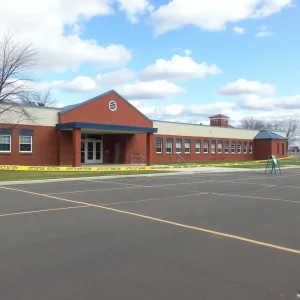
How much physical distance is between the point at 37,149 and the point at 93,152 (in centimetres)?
683

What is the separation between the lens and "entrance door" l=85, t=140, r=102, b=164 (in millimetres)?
36781

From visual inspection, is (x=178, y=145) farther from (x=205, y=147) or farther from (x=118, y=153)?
(x=118, y=153)

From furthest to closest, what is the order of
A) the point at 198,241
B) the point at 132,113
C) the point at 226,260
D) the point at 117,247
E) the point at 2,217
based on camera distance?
the point at 132,113 < the point at 2,217 < the point at 198,241 < the point at 117,247 < the point at 226,260

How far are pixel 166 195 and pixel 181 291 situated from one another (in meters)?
9.48

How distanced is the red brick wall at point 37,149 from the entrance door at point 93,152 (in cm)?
450

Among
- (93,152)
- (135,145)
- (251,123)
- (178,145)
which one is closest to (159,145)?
(178,145)

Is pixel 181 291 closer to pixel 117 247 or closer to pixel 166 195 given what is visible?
pixel 117 247

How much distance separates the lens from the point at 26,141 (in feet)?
102

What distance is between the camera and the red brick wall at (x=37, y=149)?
30078mm

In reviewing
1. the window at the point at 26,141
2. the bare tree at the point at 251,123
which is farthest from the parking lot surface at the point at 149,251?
the bare tree at the point at 251,123

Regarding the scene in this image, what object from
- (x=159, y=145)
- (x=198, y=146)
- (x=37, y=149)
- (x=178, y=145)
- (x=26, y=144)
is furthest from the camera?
(x=198, y=146)

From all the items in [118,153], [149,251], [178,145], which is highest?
[178,145]

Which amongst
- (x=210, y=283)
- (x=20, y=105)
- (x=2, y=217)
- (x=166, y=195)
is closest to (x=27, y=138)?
(x=20, y=105)

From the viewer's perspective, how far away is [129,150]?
38562 mm
